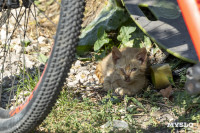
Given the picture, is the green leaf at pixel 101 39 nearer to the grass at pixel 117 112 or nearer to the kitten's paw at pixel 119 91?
the kitten's paw at pixel 119 91

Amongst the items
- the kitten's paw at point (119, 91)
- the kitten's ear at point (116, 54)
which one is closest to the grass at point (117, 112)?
the kitten's paw at point (119, 91)

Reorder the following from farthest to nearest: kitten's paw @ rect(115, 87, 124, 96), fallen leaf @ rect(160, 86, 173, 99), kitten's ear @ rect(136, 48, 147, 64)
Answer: kitten's ear @ rect(136, 48, 147, 64), kitten's paw @ rect(115, 87, 124, 96), fallen leaf @ rect(160, 86, 173, 99)

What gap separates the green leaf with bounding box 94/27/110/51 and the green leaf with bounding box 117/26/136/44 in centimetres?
19

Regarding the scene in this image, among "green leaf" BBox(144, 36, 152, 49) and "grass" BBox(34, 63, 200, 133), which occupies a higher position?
"green leaf" BBox(144, 36, 152, 49)

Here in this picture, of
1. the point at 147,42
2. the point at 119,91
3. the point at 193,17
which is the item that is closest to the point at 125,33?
the point at 147,42

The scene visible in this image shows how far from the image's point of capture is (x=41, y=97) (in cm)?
199

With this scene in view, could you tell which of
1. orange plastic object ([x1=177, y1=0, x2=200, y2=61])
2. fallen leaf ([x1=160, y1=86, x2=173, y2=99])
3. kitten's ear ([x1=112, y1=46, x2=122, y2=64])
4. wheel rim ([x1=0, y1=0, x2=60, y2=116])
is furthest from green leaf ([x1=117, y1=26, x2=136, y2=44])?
orange plastic object ([x1=177, y1=0, x2=200, y2=61])

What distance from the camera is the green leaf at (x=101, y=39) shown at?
4055mm

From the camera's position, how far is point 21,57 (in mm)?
4305

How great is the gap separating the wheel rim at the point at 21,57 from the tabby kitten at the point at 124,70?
801 mm

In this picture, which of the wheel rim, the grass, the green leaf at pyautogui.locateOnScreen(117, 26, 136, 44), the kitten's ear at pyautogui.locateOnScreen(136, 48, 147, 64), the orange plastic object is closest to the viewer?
the orange plastic object

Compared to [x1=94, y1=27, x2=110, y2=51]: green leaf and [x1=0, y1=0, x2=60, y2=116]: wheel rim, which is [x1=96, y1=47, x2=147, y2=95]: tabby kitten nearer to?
[x1=94, y1=27, x2=110, y2=51]: green leaf

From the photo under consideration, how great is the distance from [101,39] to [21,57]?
46.9 inches

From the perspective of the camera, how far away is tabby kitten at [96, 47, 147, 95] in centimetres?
366
